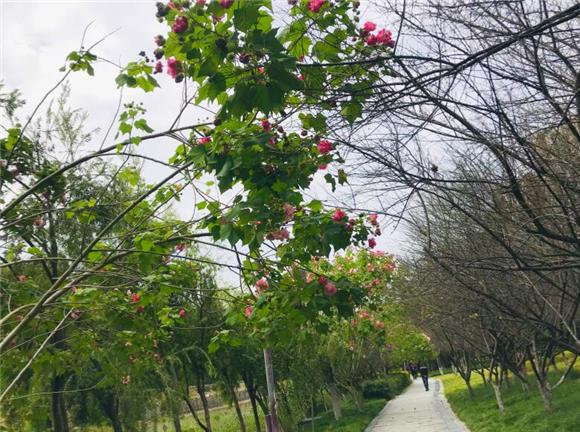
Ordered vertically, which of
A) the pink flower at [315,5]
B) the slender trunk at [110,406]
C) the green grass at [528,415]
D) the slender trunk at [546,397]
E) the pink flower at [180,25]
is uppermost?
the pink flower at [315,5]

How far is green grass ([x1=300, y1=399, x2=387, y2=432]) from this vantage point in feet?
56.6

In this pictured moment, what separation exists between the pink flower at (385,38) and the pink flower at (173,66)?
4.32 ft

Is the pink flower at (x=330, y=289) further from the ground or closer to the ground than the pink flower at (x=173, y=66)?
closer to the ground

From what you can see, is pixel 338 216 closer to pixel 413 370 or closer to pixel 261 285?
pixel 261 285

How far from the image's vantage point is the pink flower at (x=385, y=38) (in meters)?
3.44

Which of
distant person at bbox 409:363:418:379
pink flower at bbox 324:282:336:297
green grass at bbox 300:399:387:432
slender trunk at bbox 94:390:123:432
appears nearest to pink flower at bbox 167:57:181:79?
pink flower at bbox 324:282:336:297

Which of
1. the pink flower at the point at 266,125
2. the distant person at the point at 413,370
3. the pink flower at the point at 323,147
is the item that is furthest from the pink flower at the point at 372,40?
the distant person at the point at 413,370

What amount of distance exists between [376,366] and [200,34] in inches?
1176

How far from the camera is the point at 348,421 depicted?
62.5 feet

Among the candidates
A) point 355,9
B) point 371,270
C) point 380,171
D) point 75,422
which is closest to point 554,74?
point 380,171

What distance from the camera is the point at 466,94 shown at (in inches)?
157

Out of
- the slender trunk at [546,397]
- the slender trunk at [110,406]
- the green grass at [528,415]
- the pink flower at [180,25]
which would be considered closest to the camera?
the pink flower at [180,25]

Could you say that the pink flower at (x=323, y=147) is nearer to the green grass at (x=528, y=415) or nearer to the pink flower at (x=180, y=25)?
the pink flower at (x=180, y=25)

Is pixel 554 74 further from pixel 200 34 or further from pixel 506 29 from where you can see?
pixel 200 34
